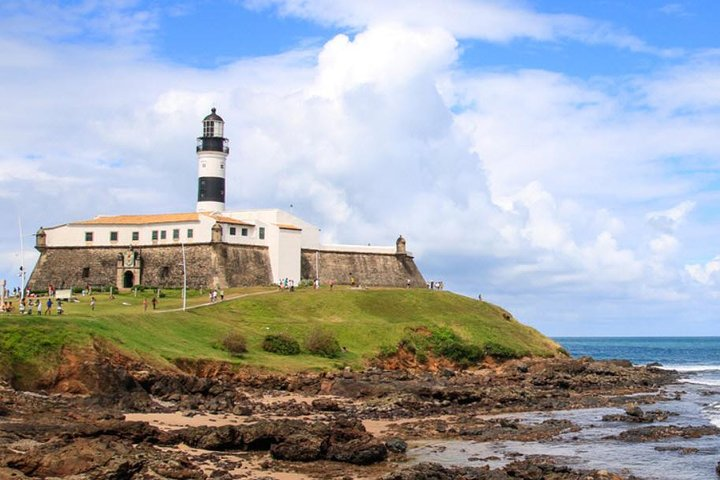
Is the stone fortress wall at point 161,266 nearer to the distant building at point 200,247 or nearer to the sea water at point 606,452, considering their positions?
the distant building at point 200,247

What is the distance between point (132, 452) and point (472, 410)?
875 inches

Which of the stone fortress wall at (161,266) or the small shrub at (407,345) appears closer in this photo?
the small shrub at (407,345)

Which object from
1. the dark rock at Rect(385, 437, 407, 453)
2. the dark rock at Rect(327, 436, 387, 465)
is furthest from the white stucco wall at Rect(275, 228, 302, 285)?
the dark rock at Rect(327, 436, 387, 465)

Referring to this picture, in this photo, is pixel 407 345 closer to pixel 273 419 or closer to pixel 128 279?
pixel 273 419

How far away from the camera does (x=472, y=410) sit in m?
43.5

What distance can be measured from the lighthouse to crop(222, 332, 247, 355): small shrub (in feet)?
104

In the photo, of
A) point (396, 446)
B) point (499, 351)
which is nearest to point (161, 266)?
point (499, 351)

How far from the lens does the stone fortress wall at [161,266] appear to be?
75062mm

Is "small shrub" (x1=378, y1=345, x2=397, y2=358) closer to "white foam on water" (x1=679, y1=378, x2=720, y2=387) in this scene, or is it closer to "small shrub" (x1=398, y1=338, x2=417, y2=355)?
"small shrub" (x1=398, y1=338, x2=417, y2=355)

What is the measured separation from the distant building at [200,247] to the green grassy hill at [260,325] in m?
4.23

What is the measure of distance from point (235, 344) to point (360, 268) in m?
33.5

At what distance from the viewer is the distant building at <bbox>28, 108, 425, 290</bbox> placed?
75625mm

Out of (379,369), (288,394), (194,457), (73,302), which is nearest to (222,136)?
(73,302)

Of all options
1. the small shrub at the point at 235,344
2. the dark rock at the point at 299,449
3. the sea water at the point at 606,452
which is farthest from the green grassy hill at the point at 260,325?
the sea water at the point at 606,452
